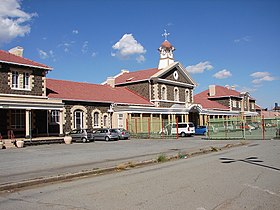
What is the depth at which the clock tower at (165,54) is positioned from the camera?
49.2m

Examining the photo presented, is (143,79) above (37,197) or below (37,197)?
above

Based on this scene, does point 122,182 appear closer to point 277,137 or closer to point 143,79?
point 277,137

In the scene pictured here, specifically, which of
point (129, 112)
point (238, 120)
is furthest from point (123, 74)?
point (238, 120)

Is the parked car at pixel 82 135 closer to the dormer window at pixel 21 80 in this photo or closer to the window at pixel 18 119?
the window at pixel 18 119

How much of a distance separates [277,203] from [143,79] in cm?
3891

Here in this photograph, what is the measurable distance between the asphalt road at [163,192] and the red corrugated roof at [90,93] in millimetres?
23357

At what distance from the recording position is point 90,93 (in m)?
37.6

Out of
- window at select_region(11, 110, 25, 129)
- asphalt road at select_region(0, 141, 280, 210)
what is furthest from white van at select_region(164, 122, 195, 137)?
asphalt road at select_region(0, 141, 280, 210)

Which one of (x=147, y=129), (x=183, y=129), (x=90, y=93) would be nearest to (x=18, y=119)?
(x=90, y=93)

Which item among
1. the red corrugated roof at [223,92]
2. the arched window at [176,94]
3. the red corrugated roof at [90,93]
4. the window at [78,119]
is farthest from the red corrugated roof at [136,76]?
the red corrugated roof at [223,92]

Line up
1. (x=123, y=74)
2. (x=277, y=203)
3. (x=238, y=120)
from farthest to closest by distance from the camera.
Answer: (x=123, y=74)
(x=238, y=120)
(x=277, y=203)

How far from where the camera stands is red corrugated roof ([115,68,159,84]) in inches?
1817

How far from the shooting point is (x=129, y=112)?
3716cm

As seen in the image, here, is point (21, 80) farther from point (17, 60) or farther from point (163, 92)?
point (163, 92)
